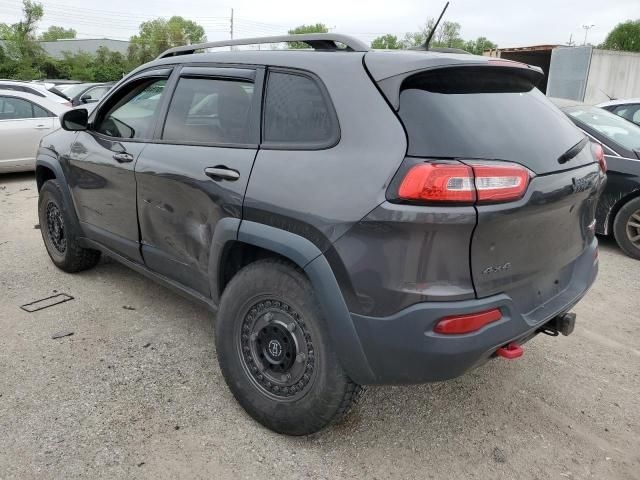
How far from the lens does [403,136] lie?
2082mm

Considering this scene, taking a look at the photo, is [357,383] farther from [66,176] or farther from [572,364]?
[66,176]

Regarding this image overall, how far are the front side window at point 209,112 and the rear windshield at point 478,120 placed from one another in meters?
0.91

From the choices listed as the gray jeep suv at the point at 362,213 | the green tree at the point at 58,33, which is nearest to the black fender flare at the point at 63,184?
the gray jeep suv at the point at 362,213

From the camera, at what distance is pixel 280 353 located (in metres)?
2.50

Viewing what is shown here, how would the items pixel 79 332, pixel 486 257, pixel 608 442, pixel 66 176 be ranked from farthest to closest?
pixel 66 176, pixel 79 332, pixel 608 442, pixel 486 257

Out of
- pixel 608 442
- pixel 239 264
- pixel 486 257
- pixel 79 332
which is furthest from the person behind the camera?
pixel 79 332

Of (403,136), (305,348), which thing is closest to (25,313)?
(305,348)

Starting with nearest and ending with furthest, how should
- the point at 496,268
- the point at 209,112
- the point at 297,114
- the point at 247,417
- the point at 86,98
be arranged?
1. the point at 496,268
2. the point at 297,114
3. the point at 247,417
4. the point at 209,112
5. the point at 86,98

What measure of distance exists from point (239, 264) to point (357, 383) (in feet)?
2.93

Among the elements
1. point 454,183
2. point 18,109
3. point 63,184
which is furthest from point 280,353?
point 18,109

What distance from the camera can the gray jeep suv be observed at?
2.03 meters

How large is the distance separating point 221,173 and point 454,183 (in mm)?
1194

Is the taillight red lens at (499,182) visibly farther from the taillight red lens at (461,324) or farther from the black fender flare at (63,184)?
Result: the black fender flare at (63,184)

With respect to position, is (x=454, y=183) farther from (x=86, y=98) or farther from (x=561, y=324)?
(x=86, y=98)
